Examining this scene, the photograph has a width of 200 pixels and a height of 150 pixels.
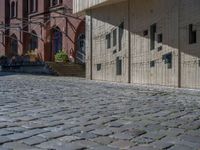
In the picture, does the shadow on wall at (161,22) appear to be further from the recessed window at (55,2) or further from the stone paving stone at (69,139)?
the recessed window at (55,2)

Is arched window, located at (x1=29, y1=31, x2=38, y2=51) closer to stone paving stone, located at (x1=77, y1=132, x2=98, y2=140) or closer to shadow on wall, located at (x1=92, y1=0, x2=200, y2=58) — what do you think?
shadow on wall, located at (x1=92, y1=0, x2=200, y2=58)

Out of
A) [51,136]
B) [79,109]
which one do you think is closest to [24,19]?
[79,109]

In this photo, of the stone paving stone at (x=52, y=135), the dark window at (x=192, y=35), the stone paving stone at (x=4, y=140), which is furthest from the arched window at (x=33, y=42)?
the stone paving stone at (x=4, y=140)

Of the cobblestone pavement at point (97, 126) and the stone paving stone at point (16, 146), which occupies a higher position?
the cobblestone pavement at point (97, 126)

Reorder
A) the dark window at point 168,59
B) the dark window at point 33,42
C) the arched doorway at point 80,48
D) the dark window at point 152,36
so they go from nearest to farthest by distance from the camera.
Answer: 1. the dark window at point 168,59
2. the dark window at point 152,36
3. the arched doorway at point 80,48
4. the dark window at point 33,42

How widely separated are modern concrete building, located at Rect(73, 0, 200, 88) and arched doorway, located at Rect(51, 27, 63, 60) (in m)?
14.7

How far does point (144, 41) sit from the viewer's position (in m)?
20.9

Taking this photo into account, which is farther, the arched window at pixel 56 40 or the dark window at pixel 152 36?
the arched window at pixel 56 40

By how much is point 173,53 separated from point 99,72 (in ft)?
26.3

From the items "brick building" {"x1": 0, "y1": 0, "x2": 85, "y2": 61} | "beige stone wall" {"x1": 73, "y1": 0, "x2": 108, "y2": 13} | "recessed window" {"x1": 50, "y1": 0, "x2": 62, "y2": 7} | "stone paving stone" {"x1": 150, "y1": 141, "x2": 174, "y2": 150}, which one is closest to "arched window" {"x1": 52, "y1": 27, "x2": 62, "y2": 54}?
"brick building" {"x1": 0, "y1": 0, "x2": 85, "y2": 61}

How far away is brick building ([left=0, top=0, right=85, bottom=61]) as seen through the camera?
38.3 metres

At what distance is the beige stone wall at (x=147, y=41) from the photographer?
695 inches

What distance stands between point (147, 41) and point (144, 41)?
0.91 ft

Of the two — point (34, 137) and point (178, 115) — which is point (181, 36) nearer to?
point (178, 115)
